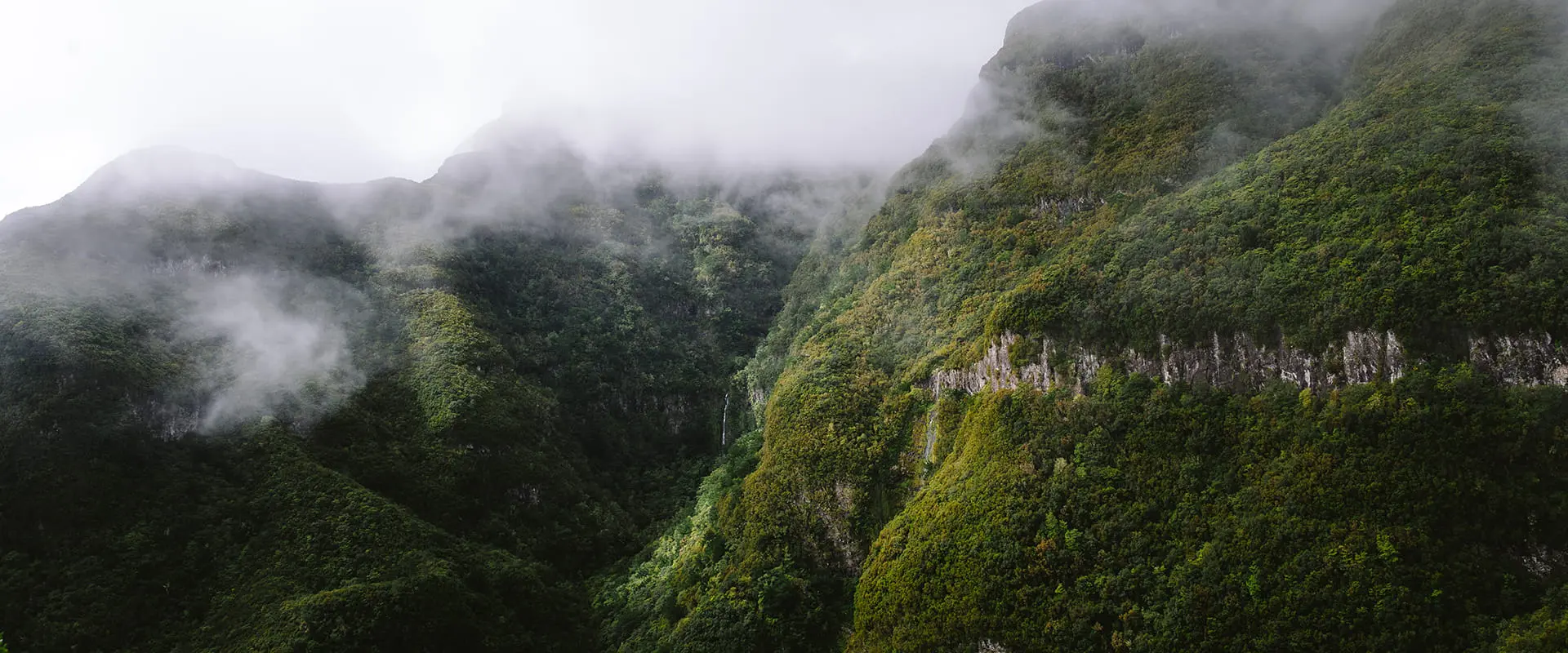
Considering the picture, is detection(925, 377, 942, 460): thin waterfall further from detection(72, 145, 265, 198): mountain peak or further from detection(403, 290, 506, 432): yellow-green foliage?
detection(72, 145, 265, 198): mountain peak

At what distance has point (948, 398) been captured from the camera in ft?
212

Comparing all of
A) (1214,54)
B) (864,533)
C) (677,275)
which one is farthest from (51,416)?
(1214,54)

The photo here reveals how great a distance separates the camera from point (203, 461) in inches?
2879

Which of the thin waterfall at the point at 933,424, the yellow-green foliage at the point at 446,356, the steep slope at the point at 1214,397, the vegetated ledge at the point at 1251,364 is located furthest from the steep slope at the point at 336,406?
the vegetated ledge at the point at 1251,364

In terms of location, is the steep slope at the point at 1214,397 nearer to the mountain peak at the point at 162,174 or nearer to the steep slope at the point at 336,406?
the steep slope at the point at 336,406

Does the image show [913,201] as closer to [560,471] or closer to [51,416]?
[560,471]

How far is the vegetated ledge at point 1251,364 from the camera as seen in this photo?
36.3m

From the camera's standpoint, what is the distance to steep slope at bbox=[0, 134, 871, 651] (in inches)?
2470

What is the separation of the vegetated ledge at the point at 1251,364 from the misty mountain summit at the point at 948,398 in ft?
0.68

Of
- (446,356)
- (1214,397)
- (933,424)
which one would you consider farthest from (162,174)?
(1214,397)

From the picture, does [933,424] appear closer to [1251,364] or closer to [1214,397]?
[1214,397]

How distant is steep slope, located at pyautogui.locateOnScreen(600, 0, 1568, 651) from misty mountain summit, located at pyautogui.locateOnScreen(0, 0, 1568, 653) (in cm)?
25

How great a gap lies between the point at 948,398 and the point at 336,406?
2625 inches

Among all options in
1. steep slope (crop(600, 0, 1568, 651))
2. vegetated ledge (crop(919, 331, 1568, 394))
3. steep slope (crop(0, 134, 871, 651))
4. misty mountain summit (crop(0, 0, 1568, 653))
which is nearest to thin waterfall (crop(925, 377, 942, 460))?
steep slope (crop(600, 0, 1568, 651))
